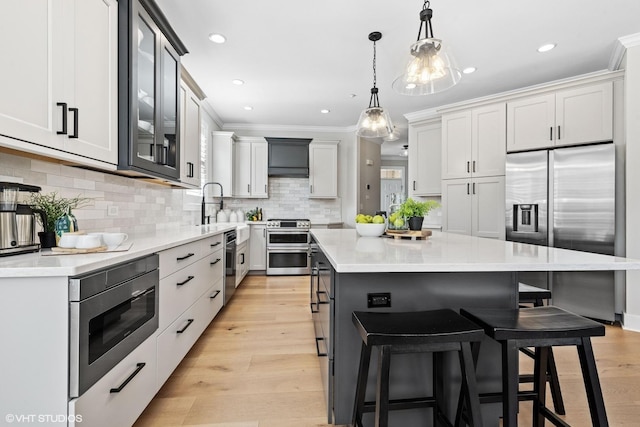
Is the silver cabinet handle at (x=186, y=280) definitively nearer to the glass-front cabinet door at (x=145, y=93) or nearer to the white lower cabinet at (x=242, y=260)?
the glass-front cabinet door at (x=145, y=93)

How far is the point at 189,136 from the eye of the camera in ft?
9.57

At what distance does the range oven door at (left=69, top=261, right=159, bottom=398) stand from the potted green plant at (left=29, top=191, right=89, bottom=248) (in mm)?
479

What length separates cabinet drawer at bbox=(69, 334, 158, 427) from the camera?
1.06 m

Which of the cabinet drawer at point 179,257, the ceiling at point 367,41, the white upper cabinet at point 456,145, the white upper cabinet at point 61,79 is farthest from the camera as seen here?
the white upper cabinet at point 456,145

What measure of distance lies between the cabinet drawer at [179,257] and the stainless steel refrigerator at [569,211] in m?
3.35

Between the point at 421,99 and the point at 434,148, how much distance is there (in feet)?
2.71

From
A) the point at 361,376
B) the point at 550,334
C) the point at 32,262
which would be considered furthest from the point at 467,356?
the point at 32,262

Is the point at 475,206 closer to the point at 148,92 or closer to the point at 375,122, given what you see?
the point at 375,122

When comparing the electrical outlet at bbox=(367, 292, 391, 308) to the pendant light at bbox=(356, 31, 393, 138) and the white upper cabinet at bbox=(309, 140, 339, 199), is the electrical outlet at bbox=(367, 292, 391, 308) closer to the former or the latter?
the pendant light at bbox=(356, 31, 393, 138)

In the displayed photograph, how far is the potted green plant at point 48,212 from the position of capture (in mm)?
1425

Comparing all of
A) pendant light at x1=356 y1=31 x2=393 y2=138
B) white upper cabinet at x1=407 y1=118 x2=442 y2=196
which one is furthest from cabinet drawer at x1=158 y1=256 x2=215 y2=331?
white upper cabinet at x1=407 y1=118 x2=442 y2=196

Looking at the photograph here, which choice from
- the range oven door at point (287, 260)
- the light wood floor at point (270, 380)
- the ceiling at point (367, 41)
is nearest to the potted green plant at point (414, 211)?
the ceiling at point (367, 41)

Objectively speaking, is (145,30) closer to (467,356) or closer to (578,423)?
(467,356)

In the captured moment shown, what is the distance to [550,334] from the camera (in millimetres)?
1063
